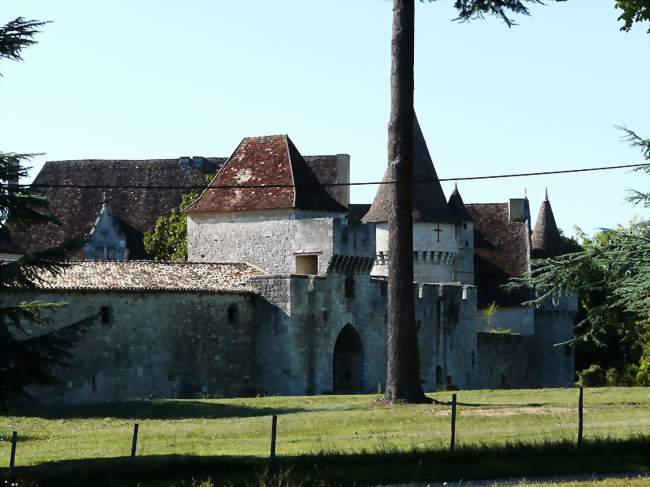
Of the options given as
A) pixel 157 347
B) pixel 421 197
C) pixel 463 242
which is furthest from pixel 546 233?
pixel 157 347

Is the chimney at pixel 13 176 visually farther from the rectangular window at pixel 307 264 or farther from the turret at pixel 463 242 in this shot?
the turret at pixel 463 242

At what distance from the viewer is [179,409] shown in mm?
39125

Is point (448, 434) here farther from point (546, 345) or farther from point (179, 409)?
point (546, 345)

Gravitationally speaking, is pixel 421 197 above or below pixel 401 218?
above

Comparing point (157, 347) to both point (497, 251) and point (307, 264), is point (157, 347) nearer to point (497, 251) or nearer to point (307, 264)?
point (307, 264)

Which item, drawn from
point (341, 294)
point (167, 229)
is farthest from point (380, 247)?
point (341, 294)

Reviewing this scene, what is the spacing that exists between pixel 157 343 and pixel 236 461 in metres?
24.1

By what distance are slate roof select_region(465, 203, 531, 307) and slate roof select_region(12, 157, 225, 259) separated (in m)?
12.9

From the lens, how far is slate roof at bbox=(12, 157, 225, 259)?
6706 centimetres

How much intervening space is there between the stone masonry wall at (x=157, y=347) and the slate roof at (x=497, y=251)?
23.8 m

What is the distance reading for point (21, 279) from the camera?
22359mm

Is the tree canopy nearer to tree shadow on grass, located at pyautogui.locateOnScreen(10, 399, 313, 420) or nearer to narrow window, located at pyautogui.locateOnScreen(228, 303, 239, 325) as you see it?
tree shadow on grass, located at pyautogui.locateOnScreen(10, 399, 313, 420)

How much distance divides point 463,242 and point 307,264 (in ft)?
60.5

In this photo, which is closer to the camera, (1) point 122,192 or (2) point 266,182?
(2) point 266,182
